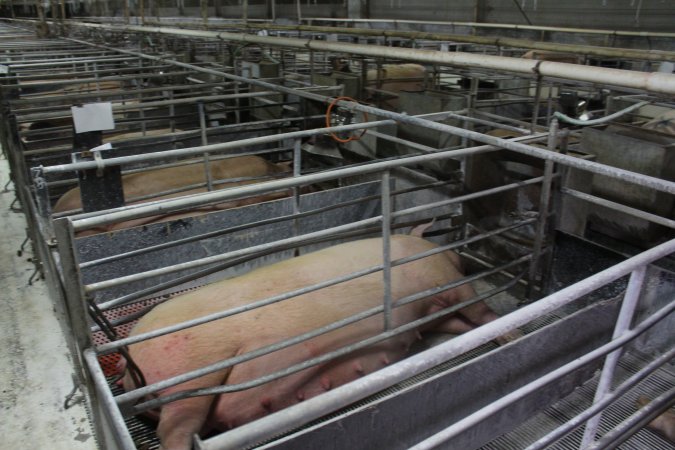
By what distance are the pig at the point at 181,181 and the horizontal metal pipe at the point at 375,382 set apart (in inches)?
108

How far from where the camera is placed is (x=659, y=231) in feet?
9.39

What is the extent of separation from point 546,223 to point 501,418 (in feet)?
5.26

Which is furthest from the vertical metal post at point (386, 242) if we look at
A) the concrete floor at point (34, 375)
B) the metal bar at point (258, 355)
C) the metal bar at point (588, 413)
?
the concrete floor at point (34, 375)

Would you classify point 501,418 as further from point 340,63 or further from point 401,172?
point 340,63

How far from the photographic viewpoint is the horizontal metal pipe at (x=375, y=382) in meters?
0.84

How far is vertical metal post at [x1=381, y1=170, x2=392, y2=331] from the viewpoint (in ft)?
7.00

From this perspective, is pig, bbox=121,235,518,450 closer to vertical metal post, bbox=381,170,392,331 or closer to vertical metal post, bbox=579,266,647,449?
vertical metal post, bbox=381,170,392,331

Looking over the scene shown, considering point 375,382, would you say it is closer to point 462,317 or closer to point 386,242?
point 386,242

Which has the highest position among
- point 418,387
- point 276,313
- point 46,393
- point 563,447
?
point 418,387

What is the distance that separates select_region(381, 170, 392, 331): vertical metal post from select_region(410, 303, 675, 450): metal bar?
3.14ft

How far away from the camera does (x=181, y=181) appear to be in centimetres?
414

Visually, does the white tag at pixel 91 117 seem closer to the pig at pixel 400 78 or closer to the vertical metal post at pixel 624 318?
the vertical metal post at pixel 624 318

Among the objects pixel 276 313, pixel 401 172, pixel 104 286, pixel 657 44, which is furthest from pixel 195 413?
pixel 657 44

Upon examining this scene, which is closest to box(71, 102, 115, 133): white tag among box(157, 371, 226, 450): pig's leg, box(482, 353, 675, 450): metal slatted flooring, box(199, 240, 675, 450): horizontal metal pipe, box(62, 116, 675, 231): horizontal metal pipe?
box(62, 116, 675, 231): horizontal metal pipe
